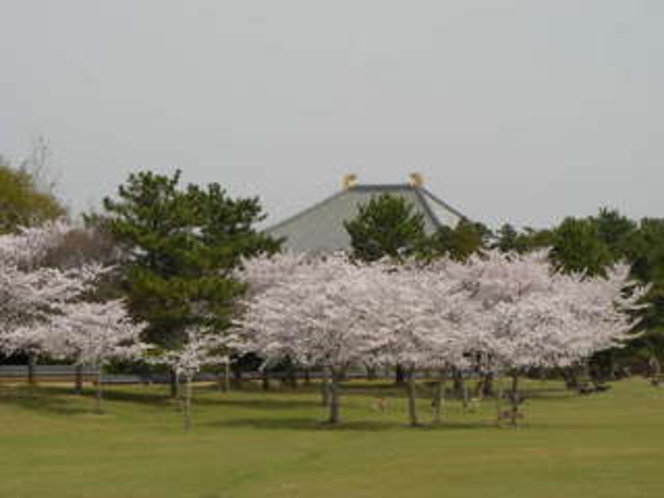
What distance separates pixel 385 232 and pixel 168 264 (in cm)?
1708

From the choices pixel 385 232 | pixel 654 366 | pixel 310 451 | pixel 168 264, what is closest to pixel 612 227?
pixel 654 366

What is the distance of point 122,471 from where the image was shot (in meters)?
27.3

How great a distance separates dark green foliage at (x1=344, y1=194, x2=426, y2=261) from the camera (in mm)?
66938

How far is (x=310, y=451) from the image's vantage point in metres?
32.0

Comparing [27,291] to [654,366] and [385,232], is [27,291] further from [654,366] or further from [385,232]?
[654,366]

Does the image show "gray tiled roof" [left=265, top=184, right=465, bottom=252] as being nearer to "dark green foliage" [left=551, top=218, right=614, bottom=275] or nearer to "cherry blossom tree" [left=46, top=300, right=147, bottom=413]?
"dark green foliage" [left=551, top=218, right=614, bottom=275]

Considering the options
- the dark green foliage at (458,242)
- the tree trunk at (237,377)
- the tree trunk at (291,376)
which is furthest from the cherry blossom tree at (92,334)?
the dark green foliage at (458,242)

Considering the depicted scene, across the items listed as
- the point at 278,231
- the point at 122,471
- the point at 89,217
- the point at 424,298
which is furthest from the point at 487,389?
the point at 278,231

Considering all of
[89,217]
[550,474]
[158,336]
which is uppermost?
[89,217]

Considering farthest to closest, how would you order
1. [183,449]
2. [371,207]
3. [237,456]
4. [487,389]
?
[371,207] < [487,389] < [183,449] < [237,456]

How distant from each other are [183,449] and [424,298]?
15.0m

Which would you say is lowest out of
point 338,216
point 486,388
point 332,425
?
point 332,425

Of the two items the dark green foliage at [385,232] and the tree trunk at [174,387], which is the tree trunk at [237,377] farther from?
the tree trunk at [174,387]

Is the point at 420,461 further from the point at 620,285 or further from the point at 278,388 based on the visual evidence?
the point at 620,285
